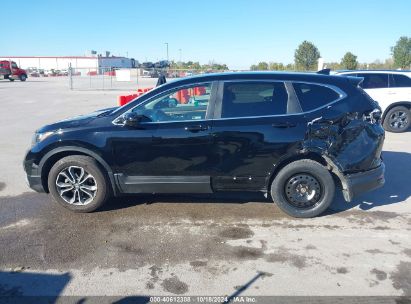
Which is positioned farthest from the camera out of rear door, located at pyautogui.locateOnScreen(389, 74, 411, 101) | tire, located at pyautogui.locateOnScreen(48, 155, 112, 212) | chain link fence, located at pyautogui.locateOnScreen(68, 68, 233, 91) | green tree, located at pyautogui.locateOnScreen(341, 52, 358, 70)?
green tree, located at pyautogui.locateOnScreen(341, 52, 358, 70)

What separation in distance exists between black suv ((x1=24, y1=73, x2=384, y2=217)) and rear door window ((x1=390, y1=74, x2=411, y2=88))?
6305 mm

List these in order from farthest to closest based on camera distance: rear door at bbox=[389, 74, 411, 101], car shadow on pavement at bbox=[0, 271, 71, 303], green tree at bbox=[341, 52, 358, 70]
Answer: green tree at bbox=[341, 52, 358, 70]
rear door at bbox=[389, 74, 411, 101]
car shadow on pavement at bbox=[0, 271, 71, 303]

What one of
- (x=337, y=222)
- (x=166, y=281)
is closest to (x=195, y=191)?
(x=166, y=281)

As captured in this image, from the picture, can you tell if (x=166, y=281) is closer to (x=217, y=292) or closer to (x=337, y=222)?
(x=217, y=292)

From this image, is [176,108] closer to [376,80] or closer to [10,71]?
[376,80]

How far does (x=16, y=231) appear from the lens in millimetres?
4086

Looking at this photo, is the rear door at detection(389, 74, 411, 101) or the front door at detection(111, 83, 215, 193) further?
the rear door at detection(389, 74, 411, 101)

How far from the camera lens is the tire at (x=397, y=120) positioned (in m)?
9.78

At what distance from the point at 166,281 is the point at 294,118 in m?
2.33

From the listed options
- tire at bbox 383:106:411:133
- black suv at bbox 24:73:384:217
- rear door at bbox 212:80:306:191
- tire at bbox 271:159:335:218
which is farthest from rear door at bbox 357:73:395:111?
rear door at bbox 212:80:306:191

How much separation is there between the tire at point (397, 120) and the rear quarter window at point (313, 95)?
6.68 meters

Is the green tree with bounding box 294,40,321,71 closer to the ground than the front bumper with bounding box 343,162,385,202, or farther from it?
farther from it

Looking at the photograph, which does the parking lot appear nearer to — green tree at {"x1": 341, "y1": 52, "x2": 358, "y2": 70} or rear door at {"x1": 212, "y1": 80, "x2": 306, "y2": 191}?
rear door at {"x1": 212, "y1": 80, "x2": 306, "y2": 191}

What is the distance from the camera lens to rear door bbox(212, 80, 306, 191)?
13.5 ft
